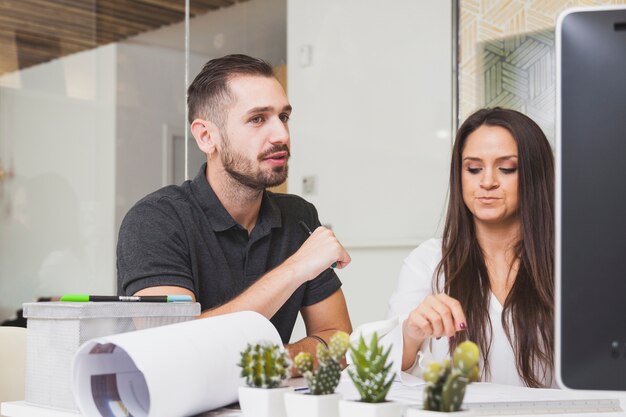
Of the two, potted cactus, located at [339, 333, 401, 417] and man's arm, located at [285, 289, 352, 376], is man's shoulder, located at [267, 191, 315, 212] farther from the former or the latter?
potted cactus, located at [339, 333, 401, 417]

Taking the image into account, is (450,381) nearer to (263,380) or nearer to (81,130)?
(263,380)

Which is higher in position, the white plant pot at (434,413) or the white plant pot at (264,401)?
the white plant pot at (434,413)

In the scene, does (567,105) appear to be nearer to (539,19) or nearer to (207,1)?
(539,19)

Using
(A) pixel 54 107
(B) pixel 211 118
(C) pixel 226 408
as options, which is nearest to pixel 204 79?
(B) pixel 211 118

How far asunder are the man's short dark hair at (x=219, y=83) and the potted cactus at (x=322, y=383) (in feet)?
4.67

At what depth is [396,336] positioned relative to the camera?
5.38 feet

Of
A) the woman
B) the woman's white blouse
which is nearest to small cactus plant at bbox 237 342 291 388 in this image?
the woman's white blouse

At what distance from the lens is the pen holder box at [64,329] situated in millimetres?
1293

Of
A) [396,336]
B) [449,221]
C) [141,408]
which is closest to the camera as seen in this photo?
[141,408]

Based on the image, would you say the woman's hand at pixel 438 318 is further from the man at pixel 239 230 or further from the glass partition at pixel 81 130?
the glass partition at pixel 81 130

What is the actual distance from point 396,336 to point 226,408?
477 millimetres

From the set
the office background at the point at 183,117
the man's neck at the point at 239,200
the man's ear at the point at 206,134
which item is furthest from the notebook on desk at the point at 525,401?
the office background at the point at 183,117

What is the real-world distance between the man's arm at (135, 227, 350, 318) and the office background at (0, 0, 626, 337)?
73.2 inches

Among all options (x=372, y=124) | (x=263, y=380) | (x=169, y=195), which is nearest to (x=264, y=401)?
(x=263, y=380)
